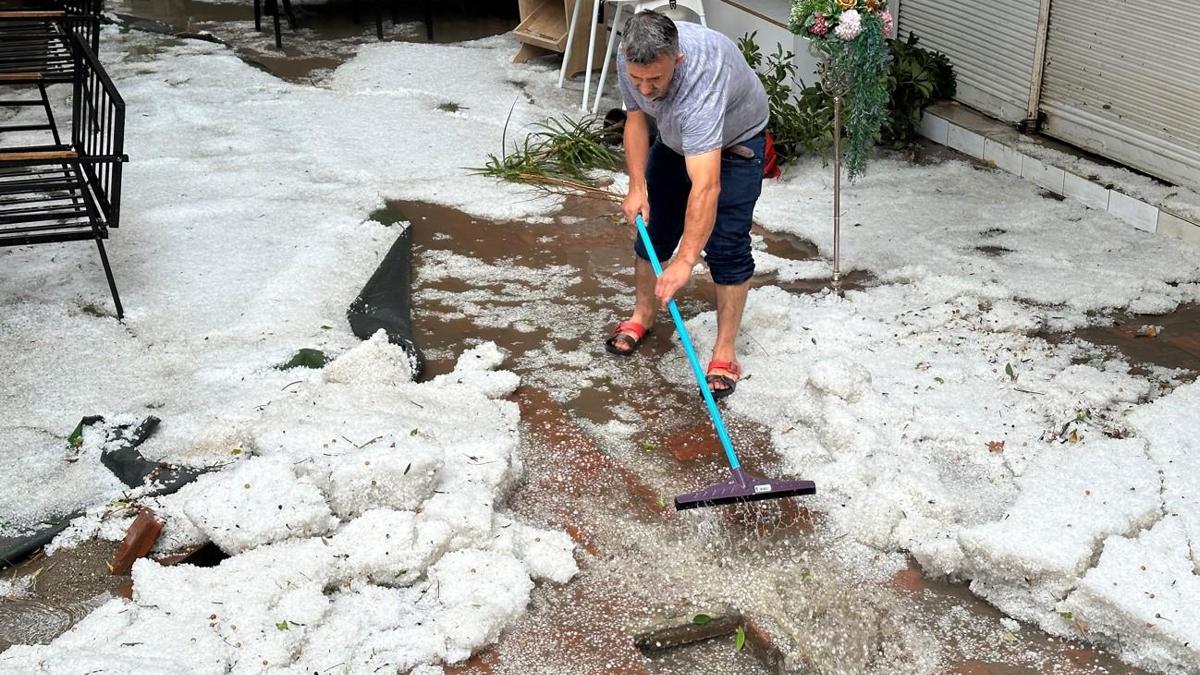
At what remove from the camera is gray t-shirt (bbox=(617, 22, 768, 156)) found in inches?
140

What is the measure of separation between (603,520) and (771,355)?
3.89 feet

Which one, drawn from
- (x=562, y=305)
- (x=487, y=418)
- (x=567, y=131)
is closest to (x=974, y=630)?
(x=487, y=418)

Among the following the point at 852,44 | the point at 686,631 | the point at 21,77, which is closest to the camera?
the point at 686,631

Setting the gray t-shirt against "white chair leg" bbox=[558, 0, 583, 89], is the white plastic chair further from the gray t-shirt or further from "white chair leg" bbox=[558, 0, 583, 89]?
the gray t-shirt

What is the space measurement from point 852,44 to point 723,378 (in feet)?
5.35

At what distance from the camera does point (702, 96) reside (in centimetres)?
356

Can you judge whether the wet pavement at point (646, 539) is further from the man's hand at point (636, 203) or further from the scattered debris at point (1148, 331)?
the man's hand at point (636, 203)

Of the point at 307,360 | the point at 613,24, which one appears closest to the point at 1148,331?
the point at 307,360

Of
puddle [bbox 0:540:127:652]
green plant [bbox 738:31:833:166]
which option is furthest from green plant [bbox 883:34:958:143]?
puddle [bbox 0:540:127:652]

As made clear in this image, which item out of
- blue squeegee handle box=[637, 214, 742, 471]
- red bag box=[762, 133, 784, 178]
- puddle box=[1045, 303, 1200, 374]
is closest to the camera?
blue squeegee handle box=[637, 214, 742, 471]

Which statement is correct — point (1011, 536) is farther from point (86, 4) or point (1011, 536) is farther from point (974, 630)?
point (86, 4)

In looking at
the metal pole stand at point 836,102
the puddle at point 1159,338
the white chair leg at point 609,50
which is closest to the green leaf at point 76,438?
the metal pole stand at point 836,102

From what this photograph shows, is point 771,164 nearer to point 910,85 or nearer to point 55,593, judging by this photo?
point 910,85

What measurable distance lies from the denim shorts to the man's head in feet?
1.70
